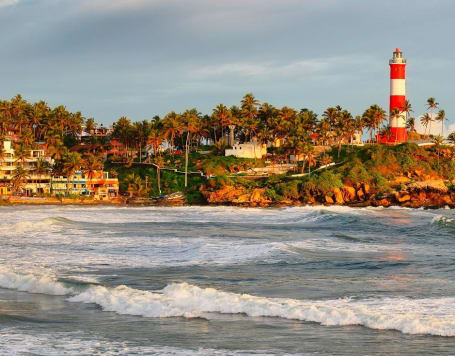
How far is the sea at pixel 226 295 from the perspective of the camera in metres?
14.6

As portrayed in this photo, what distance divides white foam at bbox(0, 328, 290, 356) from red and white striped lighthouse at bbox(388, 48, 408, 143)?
307ft

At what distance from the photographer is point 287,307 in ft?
58.1

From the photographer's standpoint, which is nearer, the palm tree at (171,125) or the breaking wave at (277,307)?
the breaking wave at (277,307)

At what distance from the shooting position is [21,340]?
14.8 meters

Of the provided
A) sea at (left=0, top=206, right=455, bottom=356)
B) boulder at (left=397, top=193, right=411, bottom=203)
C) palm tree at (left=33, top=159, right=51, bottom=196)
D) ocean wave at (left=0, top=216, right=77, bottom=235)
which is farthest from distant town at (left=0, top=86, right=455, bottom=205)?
sea at (left=0, top=206, right=455, bottom=356)

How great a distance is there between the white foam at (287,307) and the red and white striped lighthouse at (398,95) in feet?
289

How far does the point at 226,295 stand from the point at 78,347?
5.87 metres

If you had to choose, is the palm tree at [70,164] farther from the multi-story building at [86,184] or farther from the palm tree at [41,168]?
the palm tree at [41,168]

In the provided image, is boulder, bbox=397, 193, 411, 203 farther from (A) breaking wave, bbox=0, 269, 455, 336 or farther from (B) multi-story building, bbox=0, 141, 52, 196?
(A) breaking wave, bbox=0, 269, 455, 336

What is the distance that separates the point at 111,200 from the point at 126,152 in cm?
2205

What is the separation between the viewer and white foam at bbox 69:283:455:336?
15938mm

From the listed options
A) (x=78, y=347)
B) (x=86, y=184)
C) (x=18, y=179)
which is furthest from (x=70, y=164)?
(x=78, y=347)

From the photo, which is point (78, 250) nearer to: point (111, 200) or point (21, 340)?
point (21, 340)

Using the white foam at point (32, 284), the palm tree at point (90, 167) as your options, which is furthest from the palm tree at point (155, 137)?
the white foam at point (32, 284)
